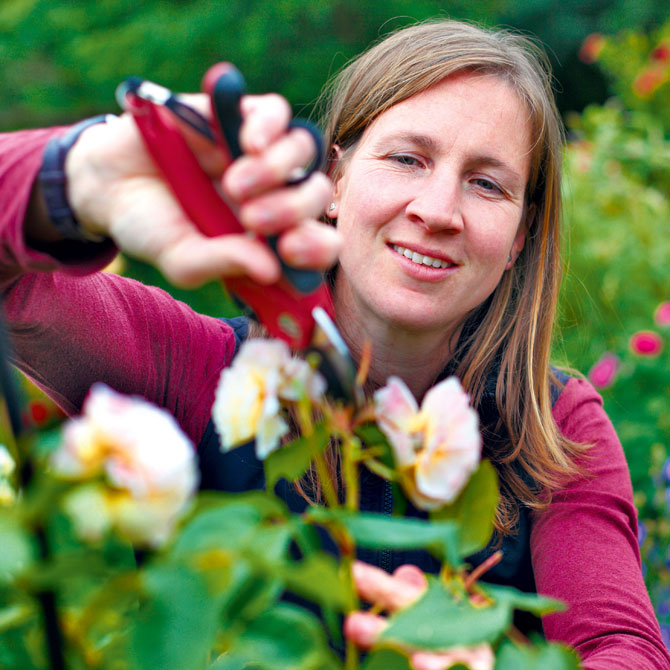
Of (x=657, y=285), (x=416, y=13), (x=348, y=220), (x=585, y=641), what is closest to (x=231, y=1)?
(x=416, y=13)

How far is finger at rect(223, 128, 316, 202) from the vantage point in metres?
0.52

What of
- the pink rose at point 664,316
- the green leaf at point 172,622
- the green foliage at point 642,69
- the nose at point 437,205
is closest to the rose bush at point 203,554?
the green leaf at point 172,622

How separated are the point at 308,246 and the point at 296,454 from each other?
14 centimetres

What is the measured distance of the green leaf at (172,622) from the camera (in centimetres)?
34

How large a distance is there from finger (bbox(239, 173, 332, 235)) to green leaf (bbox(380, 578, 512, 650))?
0.25 metres

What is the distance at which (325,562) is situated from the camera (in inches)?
15.1

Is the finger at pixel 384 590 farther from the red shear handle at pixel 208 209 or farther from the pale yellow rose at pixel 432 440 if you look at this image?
the red shear handle at pixel 208 209

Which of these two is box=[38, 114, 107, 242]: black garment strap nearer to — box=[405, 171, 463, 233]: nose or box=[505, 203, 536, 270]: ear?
box=[405, 171, 463, 233]: nose

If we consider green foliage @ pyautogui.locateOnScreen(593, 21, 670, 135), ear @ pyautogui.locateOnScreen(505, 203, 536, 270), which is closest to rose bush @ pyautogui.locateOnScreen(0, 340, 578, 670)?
ear @ pyautogui.locateOnScreen(505, 203, 536, 270)

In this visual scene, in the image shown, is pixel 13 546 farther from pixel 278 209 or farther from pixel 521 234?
A: pixel 521 234

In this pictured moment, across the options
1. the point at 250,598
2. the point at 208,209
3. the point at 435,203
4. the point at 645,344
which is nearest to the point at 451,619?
the point at 250,598

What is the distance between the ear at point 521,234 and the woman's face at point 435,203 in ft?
0.49

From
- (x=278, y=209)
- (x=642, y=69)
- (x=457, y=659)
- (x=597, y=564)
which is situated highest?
(x=278, y=209)

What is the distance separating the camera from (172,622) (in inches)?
13.7
